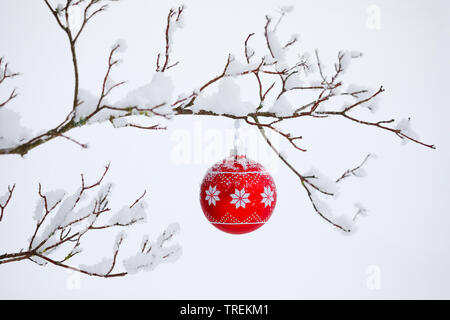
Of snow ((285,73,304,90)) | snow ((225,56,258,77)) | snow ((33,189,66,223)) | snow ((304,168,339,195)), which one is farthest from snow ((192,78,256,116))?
snow ((33,189,66,223))

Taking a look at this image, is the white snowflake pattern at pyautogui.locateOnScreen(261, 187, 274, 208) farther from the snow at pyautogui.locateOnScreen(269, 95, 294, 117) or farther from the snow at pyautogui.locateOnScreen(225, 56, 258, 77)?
the snow at pyautogui.locateOnScreen(225, 56, 258, 77)

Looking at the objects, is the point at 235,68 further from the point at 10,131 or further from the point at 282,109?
the point at 10,131

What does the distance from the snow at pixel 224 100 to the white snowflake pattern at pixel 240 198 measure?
0.38 m

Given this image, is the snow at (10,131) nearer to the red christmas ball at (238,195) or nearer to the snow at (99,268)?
the snow at (99,268)

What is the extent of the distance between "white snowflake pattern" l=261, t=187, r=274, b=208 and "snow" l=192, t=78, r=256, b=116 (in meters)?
0.42

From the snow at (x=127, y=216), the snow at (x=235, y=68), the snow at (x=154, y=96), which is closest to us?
the snow at (x=154, y=96)

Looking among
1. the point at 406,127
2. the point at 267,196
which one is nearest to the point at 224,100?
the point at 267,196

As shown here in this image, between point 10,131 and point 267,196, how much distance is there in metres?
0.83

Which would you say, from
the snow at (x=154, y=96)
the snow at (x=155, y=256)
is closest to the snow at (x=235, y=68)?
the snow at (x=154, y=96)

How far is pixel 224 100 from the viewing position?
4.06ft

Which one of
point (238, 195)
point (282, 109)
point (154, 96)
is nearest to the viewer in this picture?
point (154, 96)

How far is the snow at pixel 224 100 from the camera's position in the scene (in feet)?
4.05

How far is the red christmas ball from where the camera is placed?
1.55 meters

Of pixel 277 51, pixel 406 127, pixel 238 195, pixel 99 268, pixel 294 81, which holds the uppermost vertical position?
pixel 277 51
